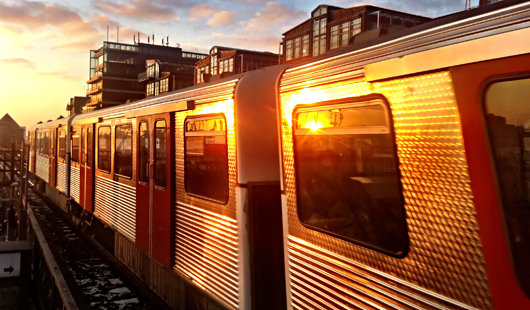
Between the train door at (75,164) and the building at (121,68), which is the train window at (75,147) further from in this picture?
the building at (121,68)

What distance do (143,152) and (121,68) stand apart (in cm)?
7214

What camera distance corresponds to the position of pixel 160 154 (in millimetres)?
6418

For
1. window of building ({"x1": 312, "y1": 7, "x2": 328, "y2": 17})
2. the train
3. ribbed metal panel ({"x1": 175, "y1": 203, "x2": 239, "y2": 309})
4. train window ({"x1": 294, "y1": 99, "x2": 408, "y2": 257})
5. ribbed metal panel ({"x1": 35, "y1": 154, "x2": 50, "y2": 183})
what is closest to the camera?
the train

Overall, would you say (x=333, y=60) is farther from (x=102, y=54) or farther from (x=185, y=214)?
(x=102, y=54)

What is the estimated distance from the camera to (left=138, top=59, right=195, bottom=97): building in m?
57.8

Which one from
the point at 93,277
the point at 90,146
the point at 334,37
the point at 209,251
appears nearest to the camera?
the point at 209,251

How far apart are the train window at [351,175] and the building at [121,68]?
7124 cm

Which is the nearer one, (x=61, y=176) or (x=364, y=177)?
(x=364, y=177)

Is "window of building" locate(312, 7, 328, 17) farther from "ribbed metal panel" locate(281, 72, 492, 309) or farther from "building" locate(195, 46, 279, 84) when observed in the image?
"ribbed metal panel" locate(281, 72, 492, 309)

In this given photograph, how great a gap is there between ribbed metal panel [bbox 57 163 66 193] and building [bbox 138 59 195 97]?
41.8m

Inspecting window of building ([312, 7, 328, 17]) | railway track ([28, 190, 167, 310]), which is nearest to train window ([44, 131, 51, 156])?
railway track ([28, 190, 167, 310])

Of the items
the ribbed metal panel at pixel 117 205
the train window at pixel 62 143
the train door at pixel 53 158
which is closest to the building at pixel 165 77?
the train door at pixel 53 158

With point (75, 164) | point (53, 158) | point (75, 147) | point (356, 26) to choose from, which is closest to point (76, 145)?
point (75, 147)

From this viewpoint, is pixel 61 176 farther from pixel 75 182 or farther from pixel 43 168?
pixel 43 168
